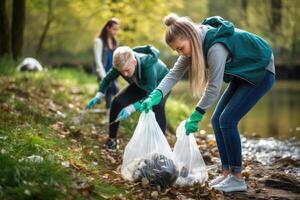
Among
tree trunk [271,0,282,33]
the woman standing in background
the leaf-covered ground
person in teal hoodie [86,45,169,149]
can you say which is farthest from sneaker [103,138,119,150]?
tree trunk [271,0,282,33]

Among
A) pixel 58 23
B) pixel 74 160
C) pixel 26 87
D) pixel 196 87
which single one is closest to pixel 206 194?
pixel 196 87

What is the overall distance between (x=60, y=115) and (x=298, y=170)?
3328 millimetres

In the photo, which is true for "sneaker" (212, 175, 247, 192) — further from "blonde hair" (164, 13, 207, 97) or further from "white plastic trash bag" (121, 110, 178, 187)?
"blonde hair" (164, 13, 207, 97)

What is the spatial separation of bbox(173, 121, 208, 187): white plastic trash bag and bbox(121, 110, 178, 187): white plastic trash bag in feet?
0.50

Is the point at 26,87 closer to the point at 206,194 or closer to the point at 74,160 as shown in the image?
the point at 74,160

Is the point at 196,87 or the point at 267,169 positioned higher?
the point at 196,87

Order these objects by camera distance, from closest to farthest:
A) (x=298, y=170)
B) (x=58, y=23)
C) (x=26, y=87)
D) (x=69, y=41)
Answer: (x=298, y=170)
(x=26, y=87)
(x=58, y=23)
(x=69, y=41)

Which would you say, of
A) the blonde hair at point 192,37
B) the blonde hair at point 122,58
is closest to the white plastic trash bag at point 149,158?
the blonde hair at point 192,37

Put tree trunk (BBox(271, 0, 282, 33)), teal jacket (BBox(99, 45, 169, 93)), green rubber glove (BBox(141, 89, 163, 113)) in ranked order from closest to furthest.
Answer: green rubber glove (BBox(141, 89, 163, 113)) < teal jacket (BBox(99, 45, 169, 93)) < tree trunk (BBox(271, 0, 282, 33))

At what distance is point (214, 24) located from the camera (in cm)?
451

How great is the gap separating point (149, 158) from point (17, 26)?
9.20 metres

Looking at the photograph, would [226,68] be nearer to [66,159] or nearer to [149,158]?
[149,158]

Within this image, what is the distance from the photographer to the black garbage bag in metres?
4.44

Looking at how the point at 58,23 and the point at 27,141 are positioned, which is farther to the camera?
the point at 58,23
